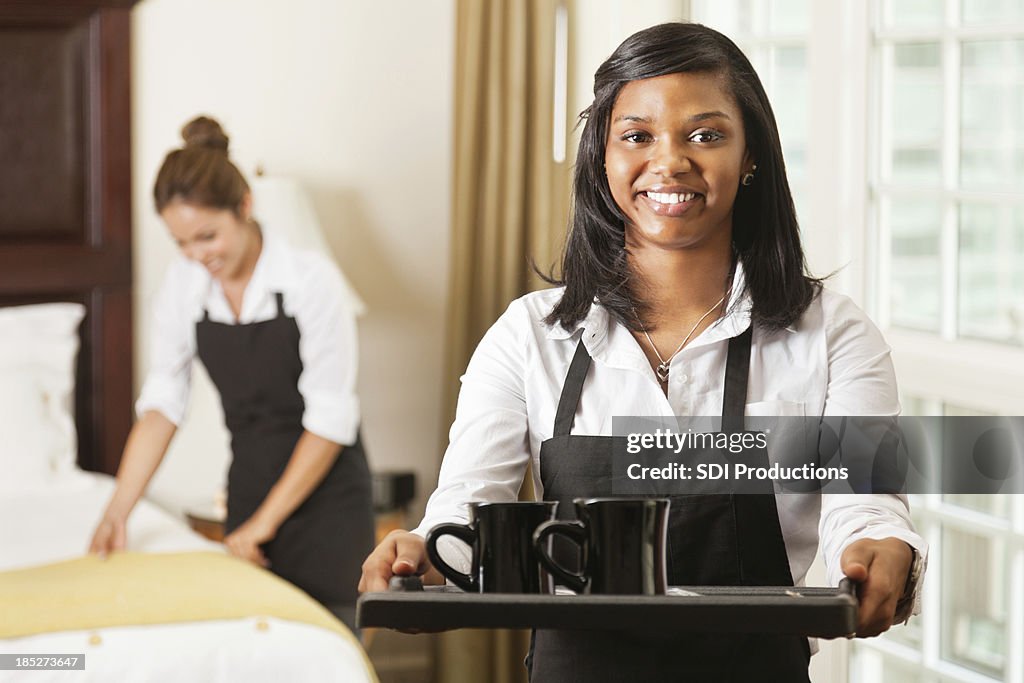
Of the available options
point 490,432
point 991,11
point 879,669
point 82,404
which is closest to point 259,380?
point 82,404

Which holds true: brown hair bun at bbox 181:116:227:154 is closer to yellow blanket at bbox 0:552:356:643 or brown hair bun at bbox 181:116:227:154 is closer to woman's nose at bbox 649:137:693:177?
yellow blanket at bbox 0:552:356:643

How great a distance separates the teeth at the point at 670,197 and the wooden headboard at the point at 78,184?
2425 millimetres

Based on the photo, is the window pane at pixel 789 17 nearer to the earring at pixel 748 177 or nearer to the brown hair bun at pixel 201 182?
the brown hair bun at pixel 201 182

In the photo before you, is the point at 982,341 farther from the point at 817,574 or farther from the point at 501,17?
the point at 501,17

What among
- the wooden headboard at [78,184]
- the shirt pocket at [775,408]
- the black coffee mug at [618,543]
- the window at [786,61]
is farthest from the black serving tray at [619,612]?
the wooden headboard at [78,184]

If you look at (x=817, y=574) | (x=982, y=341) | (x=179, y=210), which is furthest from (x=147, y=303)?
(x=982, y=341)

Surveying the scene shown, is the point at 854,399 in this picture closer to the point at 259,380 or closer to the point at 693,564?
the point at 693,564

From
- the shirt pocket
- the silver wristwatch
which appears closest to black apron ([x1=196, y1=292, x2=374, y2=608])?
the shirt pocket

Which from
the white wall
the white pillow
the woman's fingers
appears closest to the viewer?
the woman's fingers

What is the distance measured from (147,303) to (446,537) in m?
2.40

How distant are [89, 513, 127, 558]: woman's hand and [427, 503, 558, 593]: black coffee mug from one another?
1704 millimetres

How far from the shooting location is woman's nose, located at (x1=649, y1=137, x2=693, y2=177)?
119cm

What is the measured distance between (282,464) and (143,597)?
1.88 feet

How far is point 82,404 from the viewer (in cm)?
333
